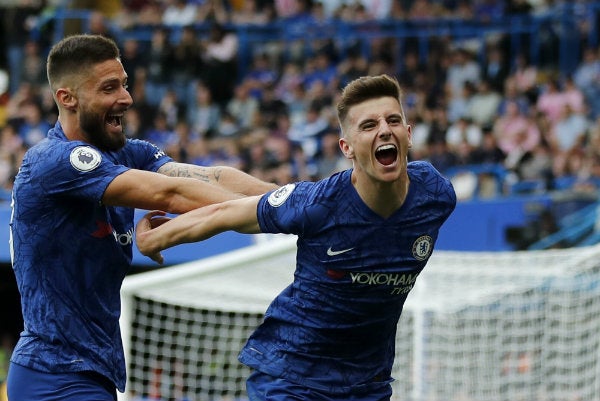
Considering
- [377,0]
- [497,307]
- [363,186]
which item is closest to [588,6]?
[377,0]

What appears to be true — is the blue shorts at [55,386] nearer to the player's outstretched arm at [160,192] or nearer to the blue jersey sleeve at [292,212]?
the player's outstretched arm at [160,192]

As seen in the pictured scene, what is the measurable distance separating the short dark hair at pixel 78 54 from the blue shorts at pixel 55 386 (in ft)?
4.20

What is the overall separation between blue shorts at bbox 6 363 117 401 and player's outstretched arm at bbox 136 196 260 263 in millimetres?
611

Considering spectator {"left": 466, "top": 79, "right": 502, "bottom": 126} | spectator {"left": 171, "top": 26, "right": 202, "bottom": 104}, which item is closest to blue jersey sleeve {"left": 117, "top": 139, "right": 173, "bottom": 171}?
spectator {"left": 466, "top": 79, "right": 502, "bottom": 126}

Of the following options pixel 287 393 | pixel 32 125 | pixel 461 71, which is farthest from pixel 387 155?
pixel 32 125

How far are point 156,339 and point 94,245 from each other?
5950 millimetres

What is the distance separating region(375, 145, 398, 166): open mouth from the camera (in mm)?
5340

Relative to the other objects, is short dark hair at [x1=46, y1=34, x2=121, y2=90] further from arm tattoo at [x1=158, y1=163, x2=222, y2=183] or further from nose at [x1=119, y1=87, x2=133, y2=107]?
arm tattoo at [x1=158, y1=163, x2=222, y2=183]

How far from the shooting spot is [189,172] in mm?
6020

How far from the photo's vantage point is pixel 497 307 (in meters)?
11.0

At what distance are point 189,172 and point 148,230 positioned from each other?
1.69 ft

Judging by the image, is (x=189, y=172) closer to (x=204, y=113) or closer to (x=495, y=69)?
(x=495, y=69)

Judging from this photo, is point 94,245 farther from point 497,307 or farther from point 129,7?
point 129,7

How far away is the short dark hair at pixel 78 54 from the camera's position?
5539 millimetres
